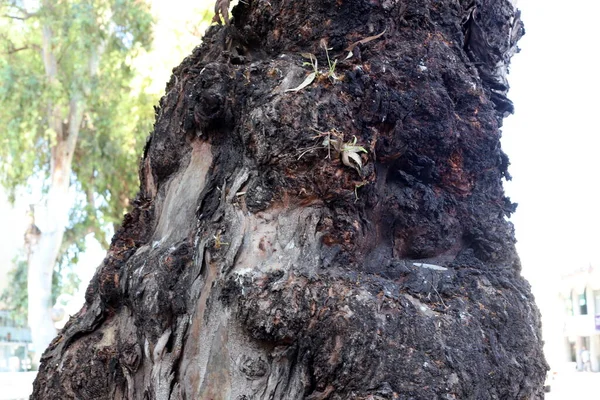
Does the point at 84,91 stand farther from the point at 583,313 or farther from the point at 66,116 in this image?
the point at 583,313

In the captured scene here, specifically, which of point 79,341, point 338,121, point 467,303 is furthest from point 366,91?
point 79,341

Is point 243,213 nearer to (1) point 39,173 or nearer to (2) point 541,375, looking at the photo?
(2) point 541,375

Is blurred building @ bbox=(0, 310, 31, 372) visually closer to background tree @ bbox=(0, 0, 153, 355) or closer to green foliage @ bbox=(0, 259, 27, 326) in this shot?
green foliage @ bbox=(0, 259, 27, 326)

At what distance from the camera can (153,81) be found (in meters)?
12.1

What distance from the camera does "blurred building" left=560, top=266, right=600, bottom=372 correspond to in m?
28.5

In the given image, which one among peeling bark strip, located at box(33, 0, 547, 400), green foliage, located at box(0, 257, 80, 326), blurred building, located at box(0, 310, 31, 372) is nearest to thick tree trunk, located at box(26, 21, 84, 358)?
green foliage, located at box(0, 257, 80, 326)

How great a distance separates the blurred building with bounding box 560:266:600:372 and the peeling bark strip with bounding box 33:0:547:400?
2725 cm

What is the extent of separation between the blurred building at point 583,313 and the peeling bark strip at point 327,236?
89.4ft

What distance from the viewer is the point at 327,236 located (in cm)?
222

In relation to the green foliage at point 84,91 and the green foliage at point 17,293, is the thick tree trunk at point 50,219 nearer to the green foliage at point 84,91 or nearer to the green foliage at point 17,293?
the green foliage at point 84,91

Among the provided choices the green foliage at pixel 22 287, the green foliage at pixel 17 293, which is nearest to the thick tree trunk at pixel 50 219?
the green foliage at pixel 22 287

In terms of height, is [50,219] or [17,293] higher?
[17,293]

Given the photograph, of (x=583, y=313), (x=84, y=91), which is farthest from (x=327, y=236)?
(x=583, y=313)

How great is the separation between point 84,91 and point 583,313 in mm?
24391
